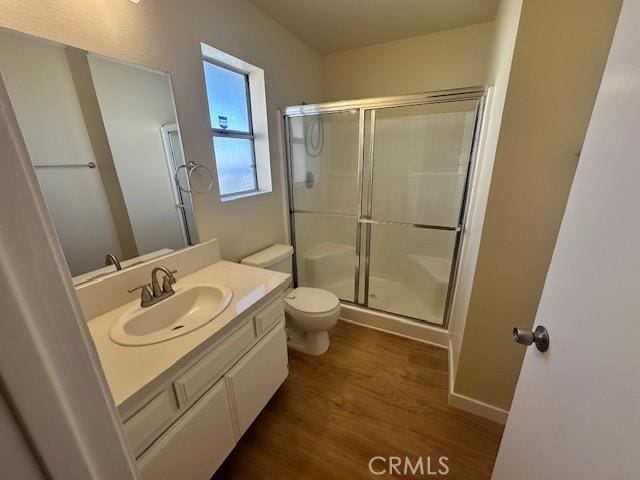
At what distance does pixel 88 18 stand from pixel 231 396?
1.60m

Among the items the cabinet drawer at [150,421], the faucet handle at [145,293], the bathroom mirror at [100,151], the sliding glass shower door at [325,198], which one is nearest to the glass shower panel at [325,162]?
the sliding glass shower door at [325,198]

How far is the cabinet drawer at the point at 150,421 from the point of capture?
744mm

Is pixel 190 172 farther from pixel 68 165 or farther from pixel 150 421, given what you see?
pixel 150 421

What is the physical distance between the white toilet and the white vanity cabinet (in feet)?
1.29

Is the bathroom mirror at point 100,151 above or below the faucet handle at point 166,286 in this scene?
above

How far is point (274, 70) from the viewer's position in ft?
6.39

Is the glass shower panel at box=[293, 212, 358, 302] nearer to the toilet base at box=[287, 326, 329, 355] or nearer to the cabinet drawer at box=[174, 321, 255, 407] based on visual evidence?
the toilet base at box=[287, 326, 329, 355]

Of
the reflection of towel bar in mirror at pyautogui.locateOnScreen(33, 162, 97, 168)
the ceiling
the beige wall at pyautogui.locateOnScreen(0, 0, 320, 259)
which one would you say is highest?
the ceiling

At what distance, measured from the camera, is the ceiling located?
1.70 meters

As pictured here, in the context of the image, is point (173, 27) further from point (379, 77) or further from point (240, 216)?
point (379, 77)

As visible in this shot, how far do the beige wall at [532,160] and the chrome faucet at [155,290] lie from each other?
4.88ft

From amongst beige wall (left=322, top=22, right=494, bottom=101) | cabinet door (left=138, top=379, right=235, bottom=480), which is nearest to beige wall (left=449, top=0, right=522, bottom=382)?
beige wall (left=322, top=22, right=494, bottom=101)

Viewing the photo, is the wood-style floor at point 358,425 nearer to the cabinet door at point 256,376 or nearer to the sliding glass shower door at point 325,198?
the cabinet door at point 256,376

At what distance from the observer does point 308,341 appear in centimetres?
192
